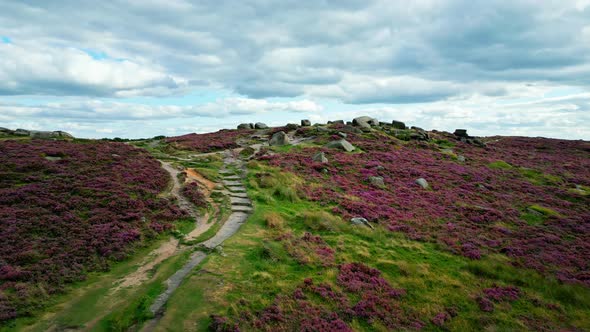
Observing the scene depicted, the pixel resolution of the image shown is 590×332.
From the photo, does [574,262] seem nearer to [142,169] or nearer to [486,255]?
[486,255]

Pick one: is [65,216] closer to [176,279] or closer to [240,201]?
[176,279]

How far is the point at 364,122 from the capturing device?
7481 centimetres

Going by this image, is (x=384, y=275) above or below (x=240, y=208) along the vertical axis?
below

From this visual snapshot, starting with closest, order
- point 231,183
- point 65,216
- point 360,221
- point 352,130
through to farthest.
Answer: point 65,216
point 360,221
point 231,183
point 352,130

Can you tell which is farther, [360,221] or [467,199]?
[467,199]

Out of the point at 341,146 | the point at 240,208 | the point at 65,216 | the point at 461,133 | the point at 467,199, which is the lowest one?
the point at 467,199

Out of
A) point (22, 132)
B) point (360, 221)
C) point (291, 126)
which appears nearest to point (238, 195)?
point (360, 221)

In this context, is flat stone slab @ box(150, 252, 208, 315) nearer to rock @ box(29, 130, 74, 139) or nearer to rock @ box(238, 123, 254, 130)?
rock @ box(29, 130, 74, 139)

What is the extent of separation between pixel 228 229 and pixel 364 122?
59536mm

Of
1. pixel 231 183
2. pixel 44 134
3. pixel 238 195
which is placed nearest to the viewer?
pixel 238 195

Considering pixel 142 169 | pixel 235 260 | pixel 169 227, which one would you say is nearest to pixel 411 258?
pixel 235 260

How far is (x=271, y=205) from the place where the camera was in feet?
84.4

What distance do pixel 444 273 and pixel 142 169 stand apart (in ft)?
90.9

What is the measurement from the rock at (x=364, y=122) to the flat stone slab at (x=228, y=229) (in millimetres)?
52797
